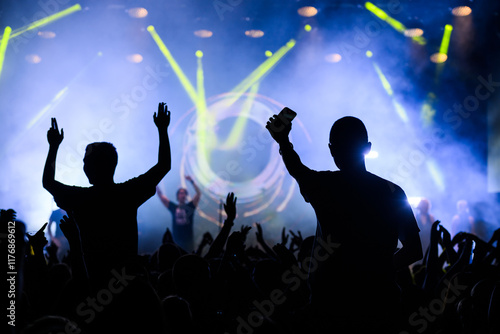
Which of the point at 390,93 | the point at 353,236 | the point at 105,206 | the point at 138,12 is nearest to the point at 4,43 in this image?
the point at 138,12

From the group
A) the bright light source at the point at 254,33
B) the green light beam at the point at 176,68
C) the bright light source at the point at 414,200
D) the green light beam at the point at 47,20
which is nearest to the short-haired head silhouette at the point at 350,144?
the bright light source at the point at 254,33

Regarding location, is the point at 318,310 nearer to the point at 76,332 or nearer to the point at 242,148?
the point at 76,332

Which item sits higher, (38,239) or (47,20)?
(47,20)

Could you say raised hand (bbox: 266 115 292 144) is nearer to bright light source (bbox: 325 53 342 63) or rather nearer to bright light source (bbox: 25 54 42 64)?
bright light source (bbox: 325 53 342 63)

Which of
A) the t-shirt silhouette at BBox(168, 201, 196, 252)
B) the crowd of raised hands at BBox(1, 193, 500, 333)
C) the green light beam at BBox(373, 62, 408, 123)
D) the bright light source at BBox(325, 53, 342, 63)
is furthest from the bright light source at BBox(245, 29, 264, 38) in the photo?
the crowd of raised hands at BBox(1, 193, 500, 333)

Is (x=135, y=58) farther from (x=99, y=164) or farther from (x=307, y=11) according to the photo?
(x=99, y=164)

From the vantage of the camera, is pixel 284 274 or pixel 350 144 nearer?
pixel 350 144

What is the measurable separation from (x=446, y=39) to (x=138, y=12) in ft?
22.9

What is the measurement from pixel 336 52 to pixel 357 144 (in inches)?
355

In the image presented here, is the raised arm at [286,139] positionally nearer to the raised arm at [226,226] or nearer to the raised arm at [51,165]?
the raised arm at [226,226]

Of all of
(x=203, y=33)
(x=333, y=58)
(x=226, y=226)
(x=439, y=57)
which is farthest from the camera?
(x=333, y=58)

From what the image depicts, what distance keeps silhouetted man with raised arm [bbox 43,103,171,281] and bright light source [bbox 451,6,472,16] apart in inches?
354

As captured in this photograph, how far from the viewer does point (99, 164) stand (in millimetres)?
2031

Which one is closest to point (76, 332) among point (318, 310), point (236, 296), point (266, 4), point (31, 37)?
point (318, 310)
